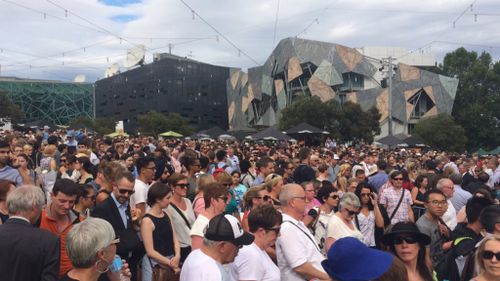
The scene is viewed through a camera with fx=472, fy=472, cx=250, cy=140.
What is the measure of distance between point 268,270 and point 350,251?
1.54 metres

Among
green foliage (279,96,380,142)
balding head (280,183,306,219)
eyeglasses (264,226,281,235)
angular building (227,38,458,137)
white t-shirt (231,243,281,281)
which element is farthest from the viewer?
angular building (227,38,458,137)

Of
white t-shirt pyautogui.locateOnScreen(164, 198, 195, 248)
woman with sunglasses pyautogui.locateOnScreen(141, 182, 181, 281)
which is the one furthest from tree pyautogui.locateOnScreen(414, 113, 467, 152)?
woman with sunglasses pyautogui.locateOnScreen(141, 182, 181, 281)

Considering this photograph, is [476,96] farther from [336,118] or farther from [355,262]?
[355,262]

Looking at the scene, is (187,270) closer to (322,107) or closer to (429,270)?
(429,270)

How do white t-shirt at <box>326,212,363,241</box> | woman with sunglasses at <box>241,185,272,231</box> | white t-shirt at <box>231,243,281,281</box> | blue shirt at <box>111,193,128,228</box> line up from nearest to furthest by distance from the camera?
white t-shirt at <box>231,243,281,281</box>, blue shirt at <box>111,193,128,228</box>, white t-shirt at <box>326,212,363,241</box>, woman with sunglasses at <box>241,185,272,231</box>

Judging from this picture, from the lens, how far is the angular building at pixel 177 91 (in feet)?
270

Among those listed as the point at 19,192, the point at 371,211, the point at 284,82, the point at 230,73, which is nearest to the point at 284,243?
the point at 19,192

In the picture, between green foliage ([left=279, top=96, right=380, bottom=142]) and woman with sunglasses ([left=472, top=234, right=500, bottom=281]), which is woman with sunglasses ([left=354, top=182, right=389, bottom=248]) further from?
green foliage ([left=279, top=96, right=380, bottom=142])

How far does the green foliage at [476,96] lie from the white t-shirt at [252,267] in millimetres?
59233

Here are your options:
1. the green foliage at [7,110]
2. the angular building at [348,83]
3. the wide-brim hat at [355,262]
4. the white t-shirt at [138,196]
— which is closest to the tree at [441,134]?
the angular building at [348,83]

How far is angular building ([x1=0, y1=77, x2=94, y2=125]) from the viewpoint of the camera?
105m

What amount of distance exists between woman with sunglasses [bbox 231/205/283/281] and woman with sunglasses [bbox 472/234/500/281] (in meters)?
1.54

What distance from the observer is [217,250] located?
134 inches

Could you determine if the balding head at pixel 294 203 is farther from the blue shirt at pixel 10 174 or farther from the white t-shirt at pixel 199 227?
the blue shirt at pixel 10 174
